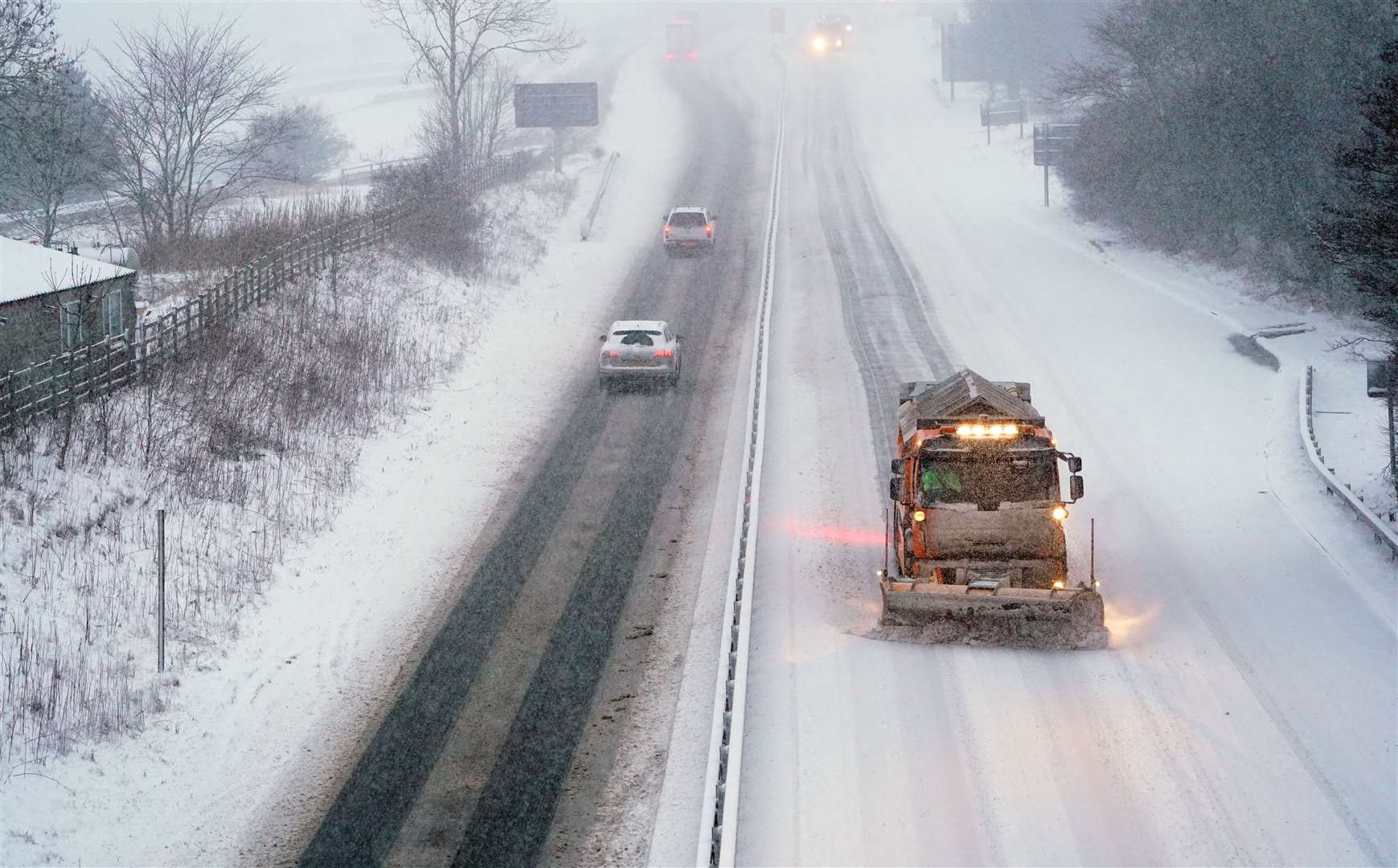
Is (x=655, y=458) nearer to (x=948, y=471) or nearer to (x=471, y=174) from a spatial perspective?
(x=948, y=471)

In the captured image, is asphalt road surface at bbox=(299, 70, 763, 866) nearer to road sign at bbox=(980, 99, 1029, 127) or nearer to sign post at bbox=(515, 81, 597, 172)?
sign post at bbox=(515, 81, 597, 172)

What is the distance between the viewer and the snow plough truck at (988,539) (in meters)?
15.6

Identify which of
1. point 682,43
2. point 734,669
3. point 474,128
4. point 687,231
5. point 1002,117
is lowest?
point 734,669

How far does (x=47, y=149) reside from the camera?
4600 cm

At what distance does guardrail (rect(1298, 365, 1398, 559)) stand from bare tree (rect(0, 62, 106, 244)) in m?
33.7

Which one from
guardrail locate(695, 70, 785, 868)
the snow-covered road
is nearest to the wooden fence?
guardrail locate(695, 70, 785, 868)

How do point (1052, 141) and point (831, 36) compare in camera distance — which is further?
point (831, 36)

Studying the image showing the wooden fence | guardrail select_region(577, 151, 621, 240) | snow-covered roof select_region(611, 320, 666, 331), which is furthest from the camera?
guardrail select_region(577, 151, 621, 240)

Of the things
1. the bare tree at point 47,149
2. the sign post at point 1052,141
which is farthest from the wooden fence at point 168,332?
the sign post at point 1052,141

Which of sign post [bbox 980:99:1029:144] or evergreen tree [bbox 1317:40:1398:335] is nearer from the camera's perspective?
evergreen tree [bbox 1317:40:1398:335]

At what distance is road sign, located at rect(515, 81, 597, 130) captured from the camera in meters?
61.9

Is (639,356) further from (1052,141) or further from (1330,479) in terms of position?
(1052,141)

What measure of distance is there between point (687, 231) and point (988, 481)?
1122 inches

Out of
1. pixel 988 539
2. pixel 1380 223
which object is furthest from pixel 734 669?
pixel 1380 223
